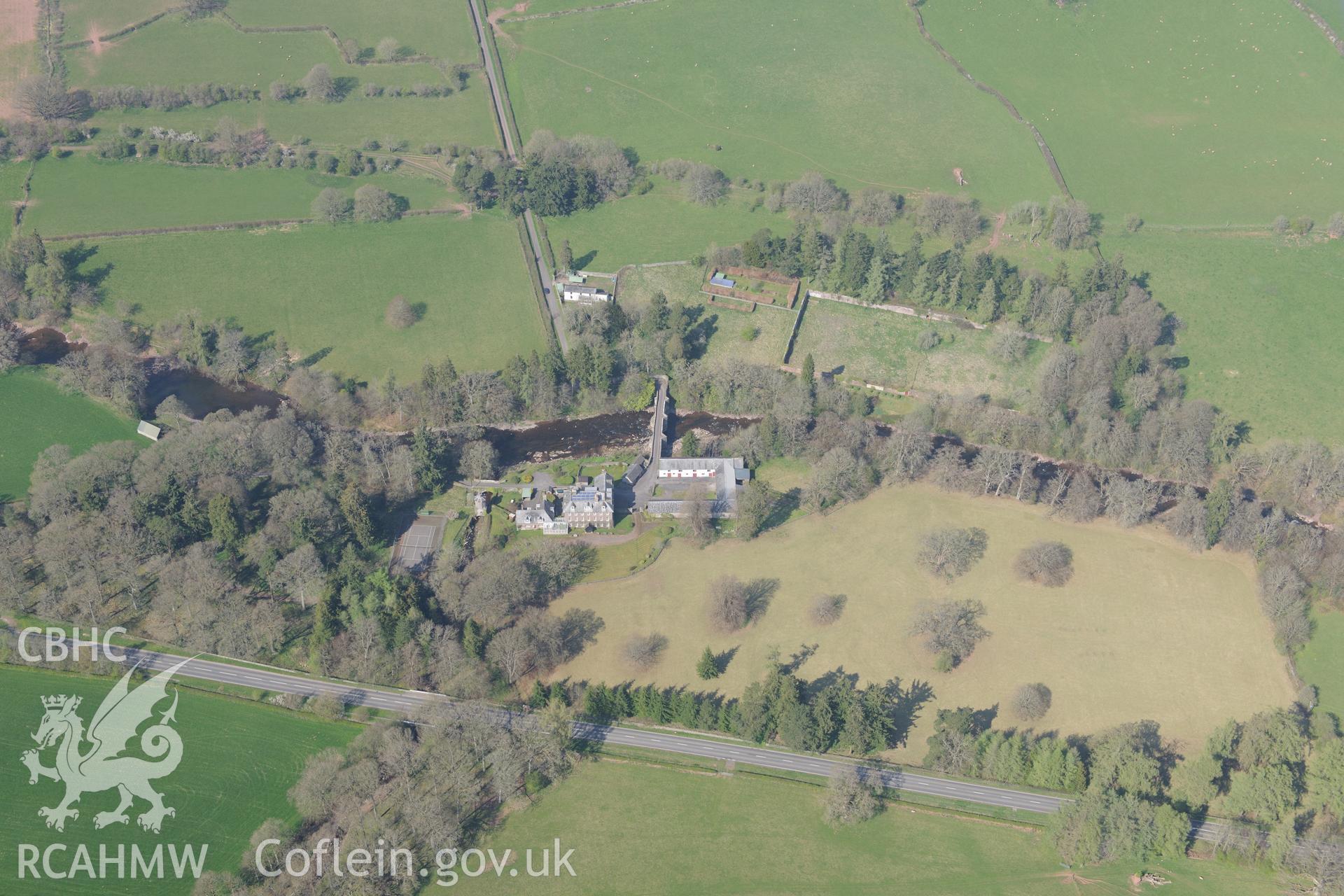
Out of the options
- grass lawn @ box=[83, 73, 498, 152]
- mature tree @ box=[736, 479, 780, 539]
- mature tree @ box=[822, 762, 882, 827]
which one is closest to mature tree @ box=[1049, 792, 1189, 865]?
mature tree @ box=[822, 762, 882, 827]

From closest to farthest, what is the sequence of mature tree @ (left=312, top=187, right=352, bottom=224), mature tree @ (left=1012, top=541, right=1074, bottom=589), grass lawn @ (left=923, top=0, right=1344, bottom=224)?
mature tree @ (left=1012, top=541, right=1074, bottom=589)
mature tree @ (left=312, top=187, right=352, bottom=224)
grass lawn @ (left=923, top=0, right=1344, bottom=224)

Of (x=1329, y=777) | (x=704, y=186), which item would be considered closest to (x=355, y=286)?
(x=704, y=186)

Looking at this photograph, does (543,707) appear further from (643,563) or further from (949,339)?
(949,339)

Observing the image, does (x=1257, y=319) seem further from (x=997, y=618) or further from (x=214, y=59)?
(x=214, y=59)

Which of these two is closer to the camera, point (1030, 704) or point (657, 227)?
point (1030, 704)

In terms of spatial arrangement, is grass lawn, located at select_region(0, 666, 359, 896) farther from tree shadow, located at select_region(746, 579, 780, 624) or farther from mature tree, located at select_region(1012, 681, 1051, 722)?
mature tree, located at select_region(1012, 681, 1051, 722)

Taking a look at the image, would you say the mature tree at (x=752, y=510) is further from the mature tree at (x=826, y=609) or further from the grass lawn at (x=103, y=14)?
the grass lawn at (x=103, y=14)
